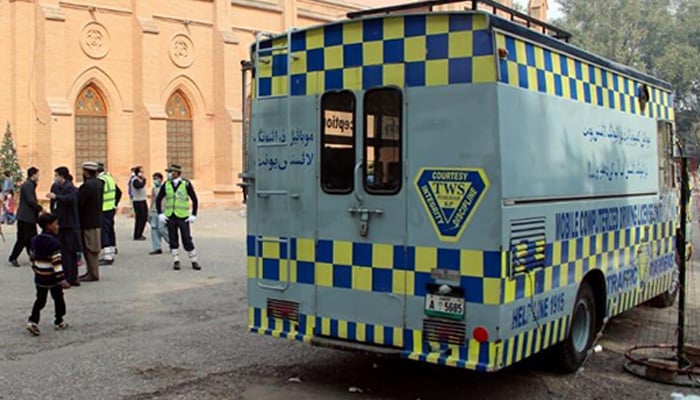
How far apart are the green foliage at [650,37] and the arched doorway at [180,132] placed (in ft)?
150

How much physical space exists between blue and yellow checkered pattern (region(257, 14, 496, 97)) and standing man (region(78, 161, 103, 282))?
639 centimetres

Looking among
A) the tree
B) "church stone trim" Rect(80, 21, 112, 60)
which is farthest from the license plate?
"church stone trim" Rect(80, 21, 112, 60)

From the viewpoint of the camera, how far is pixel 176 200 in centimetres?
1359

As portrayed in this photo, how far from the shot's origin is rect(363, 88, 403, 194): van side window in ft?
19.8

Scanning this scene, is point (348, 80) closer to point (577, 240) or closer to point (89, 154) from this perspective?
→ point (577, 240)

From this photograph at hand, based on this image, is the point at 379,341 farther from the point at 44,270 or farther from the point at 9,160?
the point at 9,160

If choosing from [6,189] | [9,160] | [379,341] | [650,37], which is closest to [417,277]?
[379,341]

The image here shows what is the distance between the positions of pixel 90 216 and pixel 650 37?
7370 centimetres

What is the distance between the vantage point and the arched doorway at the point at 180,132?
105 feet

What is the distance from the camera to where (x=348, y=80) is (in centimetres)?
625

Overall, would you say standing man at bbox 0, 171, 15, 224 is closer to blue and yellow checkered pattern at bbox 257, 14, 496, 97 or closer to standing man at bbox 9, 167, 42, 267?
standing man at bbox 9, 167, 42, 267

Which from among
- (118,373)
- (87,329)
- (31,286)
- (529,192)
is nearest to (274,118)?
(529,192)

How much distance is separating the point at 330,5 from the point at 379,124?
33.1 m

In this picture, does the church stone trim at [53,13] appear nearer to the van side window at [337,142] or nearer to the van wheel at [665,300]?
the van wheel at [665,300]
